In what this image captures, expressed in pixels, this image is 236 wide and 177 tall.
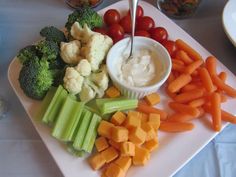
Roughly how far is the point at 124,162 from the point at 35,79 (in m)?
0.34

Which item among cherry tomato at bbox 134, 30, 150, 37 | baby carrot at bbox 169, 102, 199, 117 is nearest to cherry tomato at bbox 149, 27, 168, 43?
cherry tomato at bbox 134, 30, 150, 37

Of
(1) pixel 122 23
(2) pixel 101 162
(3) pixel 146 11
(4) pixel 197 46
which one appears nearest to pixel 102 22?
(1) pixel 122 23

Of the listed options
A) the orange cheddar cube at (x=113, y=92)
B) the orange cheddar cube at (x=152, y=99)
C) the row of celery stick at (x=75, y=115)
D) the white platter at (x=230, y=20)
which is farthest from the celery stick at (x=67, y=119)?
the white platter at (x=230, y=20)

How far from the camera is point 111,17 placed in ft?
3.74

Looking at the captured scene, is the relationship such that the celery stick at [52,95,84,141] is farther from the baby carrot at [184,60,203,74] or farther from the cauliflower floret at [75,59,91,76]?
the baby carrot at [184,60,203,74]

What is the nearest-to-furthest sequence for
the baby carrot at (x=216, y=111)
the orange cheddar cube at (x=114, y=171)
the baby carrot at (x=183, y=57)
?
the orange cheddar cube at (x=114, y=171)
the baby carrot at (x=216, y=111)
the baby carrot at (x=183, y=57)

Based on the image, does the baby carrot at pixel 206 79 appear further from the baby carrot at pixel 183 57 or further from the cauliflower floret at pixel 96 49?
the cauliflower floret at pixel 96 49

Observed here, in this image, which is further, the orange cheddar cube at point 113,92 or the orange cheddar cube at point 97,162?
the orange cheddar cube at point 113,92

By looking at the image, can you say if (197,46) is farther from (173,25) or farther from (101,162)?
(101,162)

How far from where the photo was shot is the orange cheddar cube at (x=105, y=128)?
35.1 inches

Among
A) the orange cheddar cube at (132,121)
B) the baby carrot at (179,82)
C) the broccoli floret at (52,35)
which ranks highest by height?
the broccoli floret at (52,35)

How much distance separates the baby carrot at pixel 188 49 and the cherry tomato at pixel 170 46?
2 centimetres

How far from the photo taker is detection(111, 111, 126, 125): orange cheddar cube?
917 millimetres

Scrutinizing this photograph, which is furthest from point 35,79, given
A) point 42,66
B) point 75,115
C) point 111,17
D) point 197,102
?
point 197,102
